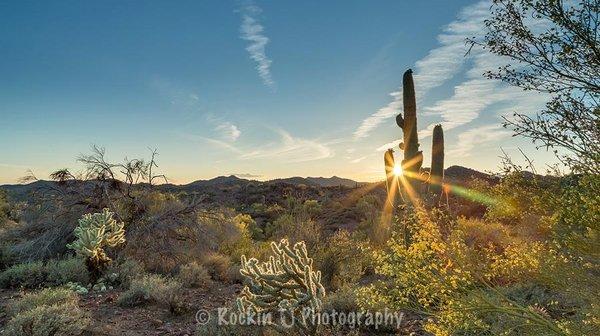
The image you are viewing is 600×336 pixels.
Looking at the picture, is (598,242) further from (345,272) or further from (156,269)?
(156,269)

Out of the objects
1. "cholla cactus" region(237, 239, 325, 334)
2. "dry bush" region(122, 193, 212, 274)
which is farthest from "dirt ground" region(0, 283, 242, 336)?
"dry bush" region(122, 193, 212, 274)

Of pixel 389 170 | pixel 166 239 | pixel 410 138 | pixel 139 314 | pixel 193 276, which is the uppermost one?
pixel 410 138

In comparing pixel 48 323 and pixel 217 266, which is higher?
pixel 217 266

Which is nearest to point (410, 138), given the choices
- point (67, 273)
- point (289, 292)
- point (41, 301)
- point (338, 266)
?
point (338, 266)

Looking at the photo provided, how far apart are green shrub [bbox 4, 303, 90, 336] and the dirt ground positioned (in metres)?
0.27

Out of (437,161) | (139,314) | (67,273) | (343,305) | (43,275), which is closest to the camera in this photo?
(343,305)

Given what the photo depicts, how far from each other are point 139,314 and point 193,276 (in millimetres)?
2324

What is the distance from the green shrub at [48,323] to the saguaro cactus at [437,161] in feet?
34.3

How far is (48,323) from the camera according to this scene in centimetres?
601

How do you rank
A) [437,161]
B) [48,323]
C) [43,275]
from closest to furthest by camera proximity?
1. [48,323]
2. [43,275]
3. [437,161]

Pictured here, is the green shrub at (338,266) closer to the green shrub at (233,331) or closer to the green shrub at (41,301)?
the green shrub at (233,331)

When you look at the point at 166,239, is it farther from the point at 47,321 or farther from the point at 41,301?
the point at 47,321

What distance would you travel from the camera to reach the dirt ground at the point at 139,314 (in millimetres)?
6695

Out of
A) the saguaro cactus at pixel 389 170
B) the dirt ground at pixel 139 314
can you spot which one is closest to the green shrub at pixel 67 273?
the dirt ground at pixel 139 314
